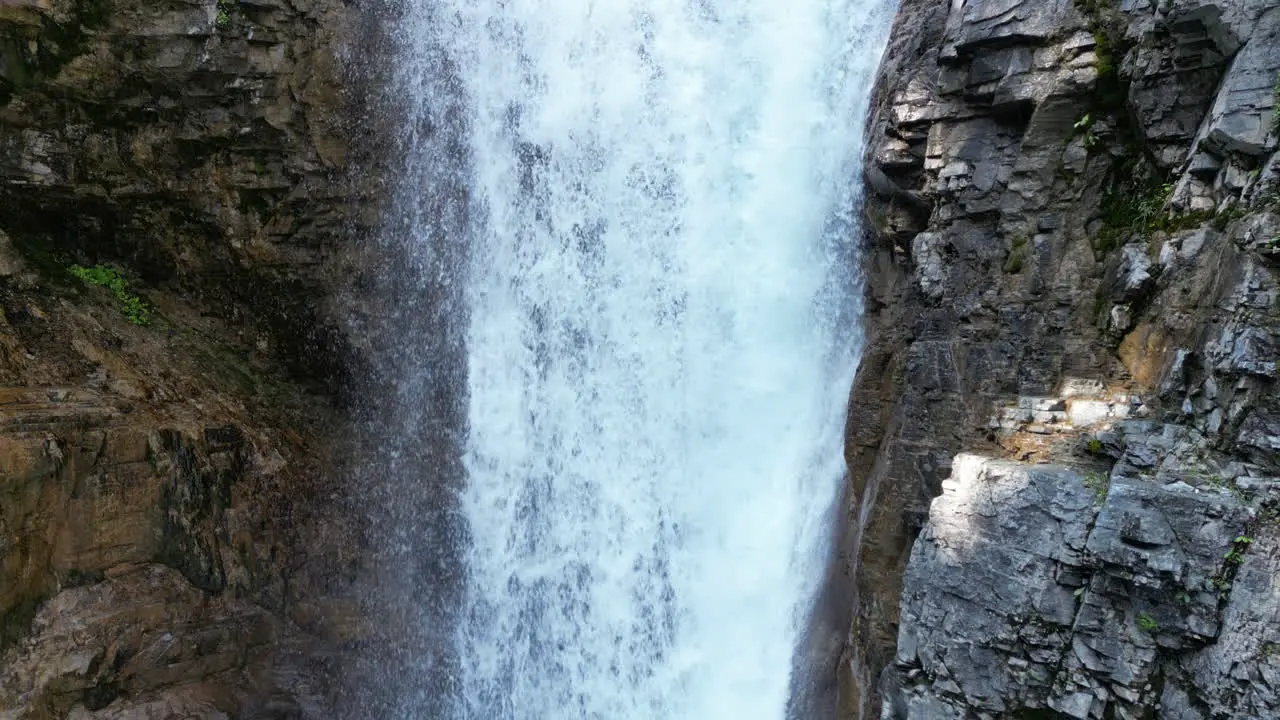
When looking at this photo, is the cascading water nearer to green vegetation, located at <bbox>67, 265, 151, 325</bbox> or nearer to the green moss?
the green moss

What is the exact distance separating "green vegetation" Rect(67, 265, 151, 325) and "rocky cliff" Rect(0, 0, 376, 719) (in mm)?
27

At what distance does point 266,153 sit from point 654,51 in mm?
5311

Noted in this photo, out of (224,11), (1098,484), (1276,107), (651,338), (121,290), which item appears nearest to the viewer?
(1276,107)

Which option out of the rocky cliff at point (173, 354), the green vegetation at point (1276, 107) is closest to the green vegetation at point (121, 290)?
the rocky cliff at point (173, 354)

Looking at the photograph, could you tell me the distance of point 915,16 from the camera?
966 centimetres

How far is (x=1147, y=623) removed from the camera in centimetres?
625

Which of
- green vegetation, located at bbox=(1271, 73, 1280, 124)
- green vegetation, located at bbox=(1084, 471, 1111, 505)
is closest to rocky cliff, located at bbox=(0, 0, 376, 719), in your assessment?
green vegetation, located at bbox=(1084, 471, 1111, 505)

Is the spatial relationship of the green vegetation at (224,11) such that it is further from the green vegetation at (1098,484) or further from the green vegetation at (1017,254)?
the green vegetation at (1098,484)

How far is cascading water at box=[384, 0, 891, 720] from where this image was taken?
10328 millimetres

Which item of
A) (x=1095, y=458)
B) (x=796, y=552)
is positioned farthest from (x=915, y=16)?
(x=796, y=552)

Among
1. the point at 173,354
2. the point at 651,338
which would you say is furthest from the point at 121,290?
the point at 651,338

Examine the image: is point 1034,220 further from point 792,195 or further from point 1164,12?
point 792,195

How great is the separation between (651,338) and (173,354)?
6479 millimetres

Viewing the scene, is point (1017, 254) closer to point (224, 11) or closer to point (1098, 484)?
point (1098, 484)
